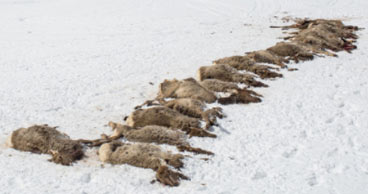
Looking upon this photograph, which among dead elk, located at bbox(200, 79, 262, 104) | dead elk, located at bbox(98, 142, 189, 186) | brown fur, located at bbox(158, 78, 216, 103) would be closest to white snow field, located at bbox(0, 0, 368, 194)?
dead elk, located at bbox(98, 142, 189, 186)

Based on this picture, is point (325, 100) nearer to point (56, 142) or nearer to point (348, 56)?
point (348, 56)

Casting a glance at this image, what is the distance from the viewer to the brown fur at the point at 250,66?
11331 mm

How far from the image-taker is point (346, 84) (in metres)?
10.7

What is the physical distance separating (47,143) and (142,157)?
159 cm

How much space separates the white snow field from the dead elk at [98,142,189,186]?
137 millimetres

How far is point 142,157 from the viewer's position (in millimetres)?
6543

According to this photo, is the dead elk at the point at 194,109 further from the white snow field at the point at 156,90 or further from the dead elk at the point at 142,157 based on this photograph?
the dead elk at the point at 142,157

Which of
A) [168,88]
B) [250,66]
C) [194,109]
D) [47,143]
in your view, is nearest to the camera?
[47,143]

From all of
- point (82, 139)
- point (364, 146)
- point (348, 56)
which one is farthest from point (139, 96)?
point (348, 56)

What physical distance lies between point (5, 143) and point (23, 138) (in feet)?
1.48

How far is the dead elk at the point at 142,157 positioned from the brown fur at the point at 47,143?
0.43 meters

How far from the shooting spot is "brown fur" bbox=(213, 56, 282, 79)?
11.3 metres

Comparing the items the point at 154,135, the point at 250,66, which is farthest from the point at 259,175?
the point at 250,66

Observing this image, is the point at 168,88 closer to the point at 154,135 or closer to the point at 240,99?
the point at 240,99
